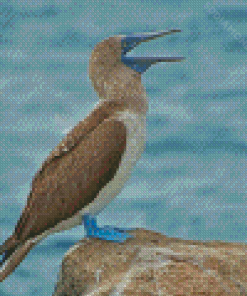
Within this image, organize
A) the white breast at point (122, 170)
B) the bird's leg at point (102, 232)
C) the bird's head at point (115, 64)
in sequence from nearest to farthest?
1. the white breast at point (122, 170)
2. the bird's leg at point (102, 232)
3. the bird's head at point (115, 64)

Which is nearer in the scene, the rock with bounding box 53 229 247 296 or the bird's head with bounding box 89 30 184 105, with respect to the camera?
the rock with bounding box 53 229 247 296

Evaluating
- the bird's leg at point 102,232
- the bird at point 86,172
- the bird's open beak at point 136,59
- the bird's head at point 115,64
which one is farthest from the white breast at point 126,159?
the bird's open beak at point 136,59

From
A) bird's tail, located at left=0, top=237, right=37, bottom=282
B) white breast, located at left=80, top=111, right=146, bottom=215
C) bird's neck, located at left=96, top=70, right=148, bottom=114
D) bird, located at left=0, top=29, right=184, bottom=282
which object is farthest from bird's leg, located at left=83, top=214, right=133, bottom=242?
bird's neck, located at left=96, top=70, right=148, bottom=114

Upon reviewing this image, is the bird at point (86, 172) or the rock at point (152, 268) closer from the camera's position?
the rock at point (152, 268)

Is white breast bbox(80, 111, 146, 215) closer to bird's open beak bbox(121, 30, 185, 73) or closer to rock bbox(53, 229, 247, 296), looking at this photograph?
rock bbox(53, 229, 247, 296)

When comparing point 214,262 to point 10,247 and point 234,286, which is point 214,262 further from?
point 10,247

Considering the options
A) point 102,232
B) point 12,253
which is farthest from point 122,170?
point 12,253

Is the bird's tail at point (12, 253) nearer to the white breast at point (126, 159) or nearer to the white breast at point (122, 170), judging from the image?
the white breast at point (122, 170)
